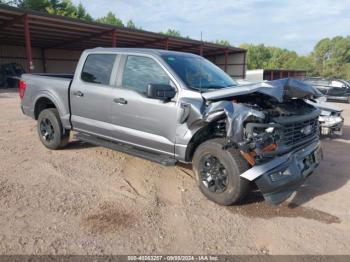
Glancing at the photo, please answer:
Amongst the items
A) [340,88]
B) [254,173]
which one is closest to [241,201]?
[254,173]

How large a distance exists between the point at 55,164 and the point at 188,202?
2.57m

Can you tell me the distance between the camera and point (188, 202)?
4.21 m

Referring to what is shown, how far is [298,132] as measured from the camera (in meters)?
4.22

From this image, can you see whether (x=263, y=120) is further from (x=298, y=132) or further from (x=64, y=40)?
(x=64, y=40)

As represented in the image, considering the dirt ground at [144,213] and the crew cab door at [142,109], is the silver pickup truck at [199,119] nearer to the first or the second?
the crew cab door at [142,109]

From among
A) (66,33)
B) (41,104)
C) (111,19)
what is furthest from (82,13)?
(41,104)

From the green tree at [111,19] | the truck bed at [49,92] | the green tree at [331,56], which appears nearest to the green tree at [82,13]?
the green tree at [111,19]

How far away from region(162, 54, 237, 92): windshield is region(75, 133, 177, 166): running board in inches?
42.6

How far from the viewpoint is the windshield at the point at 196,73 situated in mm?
4613

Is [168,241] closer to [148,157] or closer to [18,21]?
[148,157]

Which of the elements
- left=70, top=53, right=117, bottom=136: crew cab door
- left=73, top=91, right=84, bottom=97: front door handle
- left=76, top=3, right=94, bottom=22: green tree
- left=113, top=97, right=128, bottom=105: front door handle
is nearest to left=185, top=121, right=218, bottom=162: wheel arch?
left=113, top=97, right=128, bottom=105: front door handle

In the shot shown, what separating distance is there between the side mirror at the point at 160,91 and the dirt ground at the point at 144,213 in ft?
4.47

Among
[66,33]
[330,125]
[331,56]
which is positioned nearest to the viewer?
[330,125]

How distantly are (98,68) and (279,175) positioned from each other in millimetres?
3464
